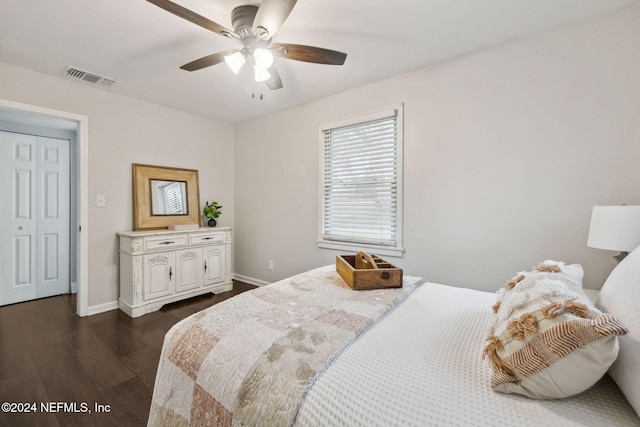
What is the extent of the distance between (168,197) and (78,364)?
2010mm

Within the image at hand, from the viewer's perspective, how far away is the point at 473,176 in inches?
85.6

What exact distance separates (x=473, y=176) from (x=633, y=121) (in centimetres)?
93

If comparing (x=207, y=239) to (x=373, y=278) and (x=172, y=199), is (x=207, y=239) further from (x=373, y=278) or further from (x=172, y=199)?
(x=373, y=278)

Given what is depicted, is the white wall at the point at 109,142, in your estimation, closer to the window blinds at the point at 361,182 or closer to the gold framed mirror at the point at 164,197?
the gold framed mirror at the point at 164,197

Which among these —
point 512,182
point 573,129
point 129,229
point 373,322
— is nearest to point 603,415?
point 373,322

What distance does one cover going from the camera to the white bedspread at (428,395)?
2.04ft

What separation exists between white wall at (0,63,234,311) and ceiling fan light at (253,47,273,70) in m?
2.28

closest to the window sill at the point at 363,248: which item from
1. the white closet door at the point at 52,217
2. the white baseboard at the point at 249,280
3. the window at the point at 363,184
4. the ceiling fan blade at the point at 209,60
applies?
the window at the point at 363,184

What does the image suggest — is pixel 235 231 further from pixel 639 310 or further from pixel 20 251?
pixel 639 310

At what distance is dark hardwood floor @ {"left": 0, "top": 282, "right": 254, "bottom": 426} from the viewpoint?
4.88 feet

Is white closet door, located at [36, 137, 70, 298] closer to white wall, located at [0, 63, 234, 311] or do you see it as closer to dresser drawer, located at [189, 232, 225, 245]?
white wall, located at [0, 63, 234, 311]

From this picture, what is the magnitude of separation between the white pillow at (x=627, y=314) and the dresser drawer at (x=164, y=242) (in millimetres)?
3435

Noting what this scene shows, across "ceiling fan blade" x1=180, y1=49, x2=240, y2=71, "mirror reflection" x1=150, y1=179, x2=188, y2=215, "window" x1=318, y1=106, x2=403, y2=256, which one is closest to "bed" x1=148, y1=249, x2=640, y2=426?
"window" x1=318, y1=106, x2=403, y2=256

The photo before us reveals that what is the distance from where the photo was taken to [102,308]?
2.87m
